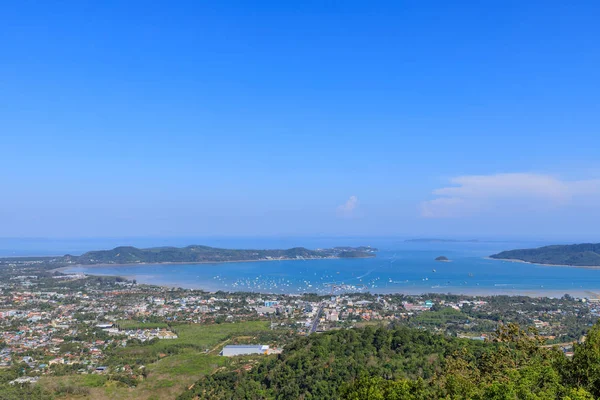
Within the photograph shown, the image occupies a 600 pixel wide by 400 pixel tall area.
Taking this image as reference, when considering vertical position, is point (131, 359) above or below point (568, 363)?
below

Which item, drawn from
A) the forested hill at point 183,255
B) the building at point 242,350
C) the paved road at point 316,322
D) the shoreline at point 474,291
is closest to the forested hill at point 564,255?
the forested hill at point 183,255

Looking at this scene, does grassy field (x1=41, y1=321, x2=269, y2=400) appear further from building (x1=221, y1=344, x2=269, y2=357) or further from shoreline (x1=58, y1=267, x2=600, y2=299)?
Answer: shoreline (x1=58, y1=267, x2=600, y2=299)

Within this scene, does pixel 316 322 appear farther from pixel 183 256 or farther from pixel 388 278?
pixel 183 256

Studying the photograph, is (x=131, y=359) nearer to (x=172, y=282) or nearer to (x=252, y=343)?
(x=252, y=343)

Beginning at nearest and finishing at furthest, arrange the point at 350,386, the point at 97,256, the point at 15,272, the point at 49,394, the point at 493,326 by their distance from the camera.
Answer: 1. the point at 350,386
2. the point at 49,394
3. the point at 493,326
4. the point at 15,272
5. the point at 97,256

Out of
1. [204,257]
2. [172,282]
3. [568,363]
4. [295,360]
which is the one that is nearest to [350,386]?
[568,363]

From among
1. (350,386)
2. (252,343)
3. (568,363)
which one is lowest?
(252,343)

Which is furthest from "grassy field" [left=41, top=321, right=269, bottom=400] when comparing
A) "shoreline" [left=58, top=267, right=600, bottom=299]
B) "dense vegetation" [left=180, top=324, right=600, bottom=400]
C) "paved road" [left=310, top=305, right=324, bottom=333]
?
"shoreline" [left=58, top=267, right=600, bottom=299]
